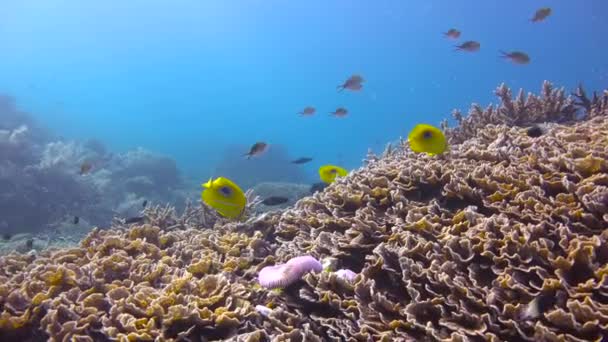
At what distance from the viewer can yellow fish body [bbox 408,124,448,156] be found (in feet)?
13.9

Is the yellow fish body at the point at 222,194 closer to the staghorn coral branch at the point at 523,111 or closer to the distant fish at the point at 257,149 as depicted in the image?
the distant fish at the point at 257,149

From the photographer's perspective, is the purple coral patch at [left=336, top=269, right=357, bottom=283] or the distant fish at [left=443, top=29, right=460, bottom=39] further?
the distant fish at [left=443, top=29, right=460, bottom=39]

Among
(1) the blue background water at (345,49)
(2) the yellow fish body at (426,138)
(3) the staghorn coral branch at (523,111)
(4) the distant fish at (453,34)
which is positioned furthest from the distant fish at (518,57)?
(1) the blue background water at (345,49)

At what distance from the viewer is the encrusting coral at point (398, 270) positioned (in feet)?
8.21

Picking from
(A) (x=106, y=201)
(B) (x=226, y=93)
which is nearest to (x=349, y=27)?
(B) (x=226, y=93)

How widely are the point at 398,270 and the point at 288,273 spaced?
96 cm

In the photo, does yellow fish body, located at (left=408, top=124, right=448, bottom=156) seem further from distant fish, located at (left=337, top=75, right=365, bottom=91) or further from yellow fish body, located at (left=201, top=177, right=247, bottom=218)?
distant fish, located at (left=337, top=75, right=365, bottom=91)

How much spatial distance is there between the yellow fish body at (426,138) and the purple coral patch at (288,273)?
1875mm

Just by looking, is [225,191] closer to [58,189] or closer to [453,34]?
[453,34]

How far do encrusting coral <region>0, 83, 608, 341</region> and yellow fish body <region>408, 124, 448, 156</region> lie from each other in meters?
0.25

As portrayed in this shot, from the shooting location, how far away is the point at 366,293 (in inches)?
118

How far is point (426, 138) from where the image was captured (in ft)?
14.0

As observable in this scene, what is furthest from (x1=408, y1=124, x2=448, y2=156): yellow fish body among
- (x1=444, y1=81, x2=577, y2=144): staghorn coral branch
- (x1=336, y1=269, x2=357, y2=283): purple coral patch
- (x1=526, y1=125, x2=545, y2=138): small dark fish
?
(x1=444, y1=81, x2=577, y2=144): staghorn coral branch

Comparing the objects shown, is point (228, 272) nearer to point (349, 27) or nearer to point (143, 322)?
point (143, 322)
